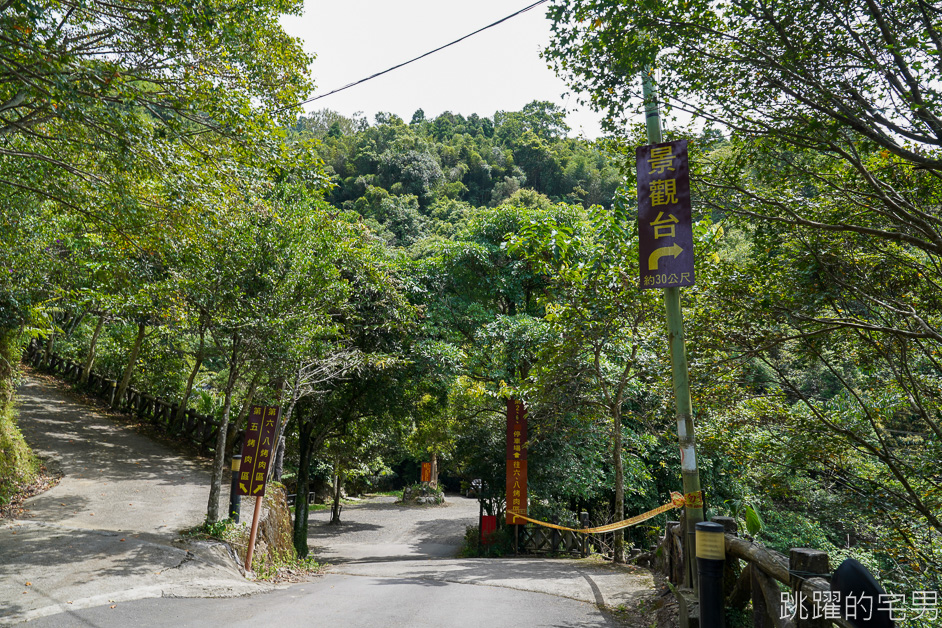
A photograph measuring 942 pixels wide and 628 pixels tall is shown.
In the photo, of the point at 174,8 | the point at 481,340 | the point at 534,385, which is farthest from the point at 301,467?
the point at 174,8

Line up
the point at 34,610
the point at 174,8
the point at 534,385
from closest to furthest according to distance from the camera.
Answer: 1. the point at 34,610
2. the point at 174,8
3. the point at 534,385

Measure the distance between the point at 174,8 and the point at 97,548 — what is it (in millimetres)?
7348

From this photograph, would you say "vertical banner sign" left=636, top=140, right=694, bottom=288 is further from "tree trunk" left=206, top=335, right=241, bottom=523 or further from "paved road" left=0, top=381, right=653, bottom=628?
"tree trunk" left=206, top=335, right=241, bottom=523

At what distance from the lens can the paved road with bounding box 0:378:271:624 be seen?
6453 millimetres

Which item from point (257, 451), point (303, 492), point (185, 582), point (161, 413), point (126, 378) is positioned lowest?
point (303, 492)

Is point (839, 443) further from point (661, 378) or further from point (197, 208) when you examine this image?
point (197, 208)

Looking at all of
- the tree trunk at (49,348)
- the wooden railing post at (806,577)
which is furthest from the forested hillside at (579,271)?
the tree trunk at (49,348)

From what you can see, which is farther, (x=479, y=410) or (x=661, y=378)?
(x=479, y=410)

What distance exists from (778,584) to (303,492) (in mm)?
12698

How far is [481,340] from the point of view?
13.5 m

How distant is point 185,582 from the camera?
7328 mm

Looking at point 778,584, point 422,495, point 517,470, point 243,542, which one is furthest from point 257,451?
point 422,495

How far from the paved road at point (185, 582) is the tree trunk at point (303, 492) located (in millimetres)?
1203

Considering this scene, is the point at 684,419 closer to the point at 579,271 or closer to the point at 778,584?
the point at 778,584
